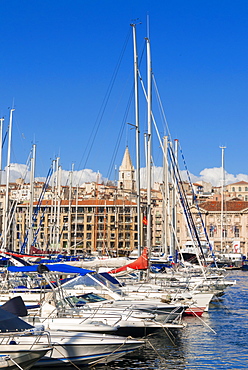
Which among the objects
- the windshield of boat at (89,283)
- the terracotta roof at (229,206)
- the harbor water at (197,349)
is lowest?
the harbor water at (197,349)

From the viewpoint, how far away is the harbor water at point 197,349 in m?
21.3

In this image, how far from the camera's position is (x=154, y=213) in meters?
141

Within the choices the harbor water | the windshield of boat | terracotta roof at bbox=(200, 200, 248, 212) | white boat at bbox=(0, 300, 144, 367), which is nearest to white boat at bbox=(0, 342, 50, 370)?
white boat at bbox=(0, 300, 144, 367)

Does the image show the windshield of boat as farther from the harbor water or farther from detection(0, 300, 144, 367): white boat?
detection(0, 300, 144, 367): white boat

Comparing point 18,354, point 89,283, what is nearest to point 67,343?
point 18,354

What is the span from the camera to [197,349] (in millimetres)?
23938

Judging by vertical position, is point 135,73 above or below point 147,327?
above

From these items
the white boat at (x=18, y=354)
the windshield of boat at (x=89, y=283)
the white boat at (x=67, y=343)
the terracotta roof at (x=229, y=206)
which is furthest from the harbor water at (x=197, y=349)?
the terracotta roof at (x=229, y=206)

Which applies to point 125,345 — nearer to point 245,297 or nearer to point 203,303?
point 203,303

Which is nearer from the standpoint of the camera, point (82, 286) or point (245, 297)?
point (82, 286)

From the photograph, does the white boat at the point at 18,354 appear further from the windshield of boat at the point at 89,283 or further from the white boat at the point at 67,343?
the windshield of boat at the point at 89,283

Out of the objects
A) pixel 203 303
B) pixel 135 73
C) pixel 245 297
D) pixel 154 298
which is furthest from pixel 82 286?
pixel 245 297

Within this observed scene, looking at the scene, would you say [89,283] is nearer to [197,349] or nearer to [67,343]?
[197,349]

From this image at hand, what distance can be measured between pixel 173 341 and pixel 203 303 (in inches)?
337
